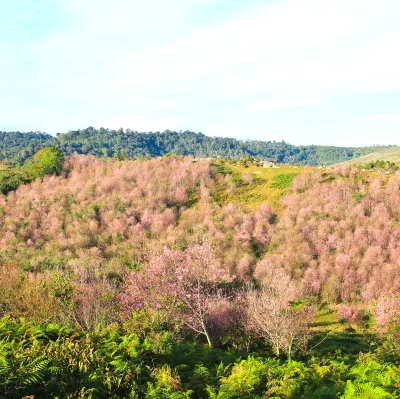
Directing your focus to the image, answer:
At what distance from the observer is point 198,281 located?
76.6 ft

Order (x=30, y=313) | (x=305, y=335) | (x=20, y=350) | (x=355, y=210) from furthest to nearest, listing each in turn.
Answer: (x=355, y=210), (x=305, y=335), (x=30, y=313), (x=20, y=350)

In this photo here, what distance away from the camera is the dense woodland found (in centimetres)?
1182

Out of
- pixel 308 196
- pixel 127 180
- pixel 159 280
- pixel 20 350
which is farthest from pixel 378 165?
pixel 20 350

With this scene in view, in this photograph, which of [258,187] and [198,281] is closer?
[198,281]

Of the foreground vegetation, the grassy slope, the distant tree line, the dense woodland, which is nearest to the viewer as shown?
the foreground vegetation

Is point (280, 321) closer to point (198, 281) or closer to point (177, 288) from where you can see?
point (198, 281)

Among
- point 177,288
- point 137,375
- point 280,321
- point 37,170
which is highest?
point 37,170

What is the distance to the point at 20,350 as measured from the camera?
37.4ft

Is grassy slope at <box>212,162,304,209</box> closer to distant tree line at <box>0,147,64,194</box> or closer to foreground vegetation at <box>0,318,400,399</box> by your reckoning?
distant tree line at <box>0,147,64,194</box>

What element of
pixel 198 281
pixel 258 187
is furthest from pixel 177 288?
pixel 258 187

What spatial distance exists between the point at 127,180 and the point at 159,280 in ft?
158

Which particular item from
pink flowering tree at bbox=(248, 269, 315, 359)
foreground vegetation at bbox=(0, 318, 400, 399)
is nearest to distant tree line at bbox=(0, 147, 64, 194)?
pink flowering tree at bbox=(248, 269, 315, 359)

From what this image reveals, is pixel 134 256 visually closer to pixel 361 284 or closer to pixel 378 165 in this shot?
pixel 361 284

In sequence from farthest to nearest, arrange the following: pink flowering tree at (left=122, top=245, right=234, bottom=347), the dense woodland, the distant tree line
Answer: the distant tree line, pink flowering tree at (left=122, top=245, right=234, bottom=347), the dense woodland
